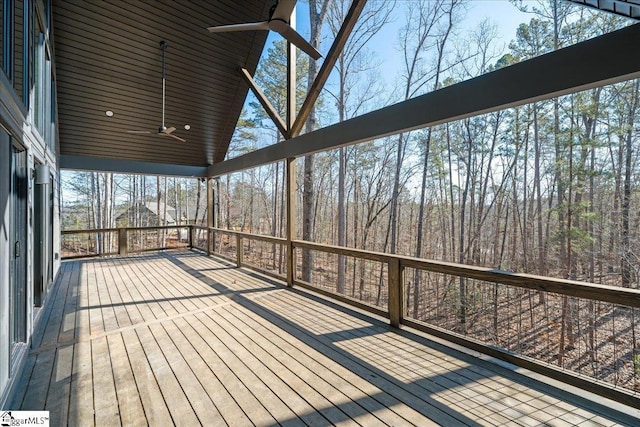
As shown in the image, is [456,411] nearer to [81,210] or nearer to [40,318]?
[40,318]

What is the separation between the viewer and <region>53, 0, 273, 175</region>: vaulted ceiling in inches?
221

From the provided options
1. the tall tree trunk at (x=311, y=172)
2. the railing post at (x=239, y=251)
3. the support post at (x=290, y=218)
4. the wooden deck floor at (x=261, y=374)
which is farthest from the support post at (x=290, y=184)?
the tall tree trunk at (x=311, y=172)

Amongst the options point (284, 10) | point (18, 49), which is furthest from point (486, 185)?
point (18, 49)

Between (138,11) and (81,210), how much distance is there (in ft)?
54.2

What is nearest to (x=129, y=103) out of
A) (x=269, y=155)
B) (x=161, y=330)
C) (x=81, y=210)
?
(x=269, y=155)

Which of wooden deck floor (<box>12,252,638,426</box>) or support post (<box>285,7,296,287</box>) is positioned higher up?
support post (<box>285,7,296,287</box>)

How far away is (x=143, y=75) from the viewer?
654 centimetres

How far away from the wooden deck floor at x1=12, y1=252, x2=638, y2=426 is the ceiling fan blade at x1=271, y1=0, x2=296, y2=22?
321 cm

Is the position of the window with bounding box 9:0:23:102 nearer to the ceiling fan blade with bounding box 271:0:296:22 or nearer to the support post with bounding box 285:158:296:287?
the ceiling fan blade with bounding box 271:0:296:22

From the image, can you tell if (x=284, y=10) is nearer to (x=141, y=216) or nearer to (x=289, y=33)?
(x=289, y=33)

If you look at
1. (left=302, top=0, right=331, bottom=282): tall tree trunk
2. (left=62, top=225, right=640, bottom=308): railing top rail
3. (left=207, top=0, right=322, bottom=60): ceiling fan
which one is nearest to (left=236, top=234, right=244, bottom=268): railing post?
(left=302, top=0, right=331, bottom=282): tall tree trunk

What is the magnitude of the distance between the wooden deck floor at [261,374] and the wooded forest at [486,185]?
2192 mm

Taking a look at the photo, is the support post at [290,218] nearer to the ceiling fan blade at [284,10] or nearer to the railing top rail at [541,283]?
the railing top rail at [541,283]

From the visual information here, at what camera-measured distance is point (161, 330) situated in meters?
3.73
